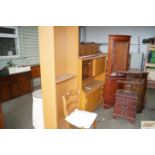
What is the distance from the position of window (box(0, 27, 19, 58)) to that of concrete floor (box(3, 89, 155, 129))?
4.97ft

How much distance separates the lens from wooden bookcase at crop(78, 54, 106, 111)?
2765 millimetres

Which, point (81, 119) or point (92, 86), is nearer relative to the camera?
point (81, 119)

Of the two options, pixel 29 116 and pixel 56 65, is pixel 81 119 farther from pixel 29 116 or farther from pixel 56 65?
pixel 29 116

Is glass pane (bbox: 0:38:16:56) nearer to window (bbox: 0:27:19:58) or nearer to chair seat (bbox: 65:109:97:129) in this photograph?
window (bbox: 0:27:19:58)

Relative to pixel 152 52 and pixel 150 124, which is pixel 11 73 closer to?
pixel 150 124

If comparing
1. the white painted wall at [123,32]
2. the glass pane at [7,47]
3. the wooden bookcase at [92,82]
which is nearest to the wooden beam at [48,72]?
the wooden bookcase at [92,82]

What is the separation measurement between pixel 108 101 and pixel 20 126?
208 centimetres

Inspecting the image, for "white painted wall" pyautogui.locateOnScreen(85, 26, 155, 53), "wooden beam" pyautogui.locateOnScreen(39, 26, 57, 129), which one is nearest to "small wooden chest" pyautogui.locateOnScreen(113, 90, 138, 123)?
"wooden beam" pyautogui.locateOnScreen(39, 26, 57, 129)

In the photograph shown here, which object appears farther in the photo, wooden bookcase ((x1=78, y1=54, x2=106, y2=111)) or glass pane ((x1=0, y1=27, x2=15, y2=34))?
glass pane ((x1=0, y1=27, x2=15, y2=34))

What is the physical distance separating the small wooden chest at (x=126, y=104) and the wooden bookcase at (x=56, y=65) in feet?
3.27

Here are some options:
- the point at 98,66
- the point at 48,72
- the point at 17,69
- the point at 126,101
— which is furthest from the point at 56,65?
the point at 17,69

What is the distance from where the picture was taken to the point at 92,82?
3709mm

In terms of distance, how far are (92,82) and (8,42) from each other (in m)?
2.99

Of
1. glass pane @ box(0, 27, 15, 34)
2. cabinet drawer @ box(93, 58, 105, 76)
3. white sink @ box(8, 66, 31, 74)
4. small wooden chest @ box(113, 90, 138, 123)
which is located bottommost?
small wooden chest @ box(113, 90, 138, 123)
